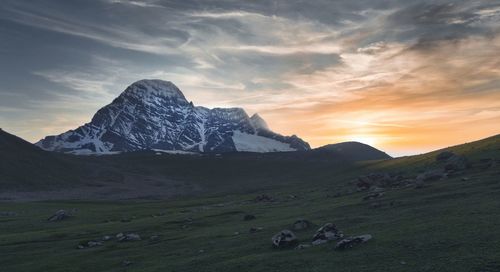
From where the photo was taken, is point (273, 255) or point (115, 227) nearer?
point (273, 255)

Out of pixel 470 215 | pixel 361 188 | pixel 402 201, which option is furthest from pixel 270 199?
pixel 470 215

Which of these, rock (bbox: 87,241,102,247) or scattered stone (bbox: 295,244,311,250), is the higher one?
scattered stone (bbox: 295,244,311,250)

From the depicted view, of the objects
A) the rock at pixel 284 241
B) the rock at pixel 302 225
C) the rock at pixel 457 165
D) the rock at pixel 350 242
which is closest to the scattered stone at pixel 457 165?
the rock at pixel 457 165

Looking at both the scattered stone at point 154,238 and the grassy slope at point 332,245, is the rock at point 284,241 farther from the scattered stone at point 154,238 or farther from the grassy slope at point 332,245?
the scattered stone at point 154,238

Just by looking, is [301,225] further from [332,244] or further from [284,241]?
[332,244]

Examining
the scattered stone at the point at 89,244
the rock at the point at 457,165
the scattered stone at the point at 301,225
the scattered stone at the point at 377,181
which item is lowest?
the scattered stone at the point at 89,244

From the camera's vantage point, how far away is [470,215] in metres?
45.5

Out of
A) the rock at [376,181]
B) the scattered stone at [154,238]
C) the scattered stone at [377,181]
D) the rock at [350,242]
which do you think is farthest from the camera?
the rock at [376,181]

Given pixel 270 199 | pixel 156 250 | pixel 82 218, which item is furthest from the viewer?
pixel 270 199

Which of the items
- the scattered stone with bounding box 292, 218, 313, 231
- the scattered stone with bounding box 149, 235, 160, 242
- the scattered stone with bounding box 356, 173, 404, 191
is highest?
the scattered stone with bounding box 356, 173, 404, 191

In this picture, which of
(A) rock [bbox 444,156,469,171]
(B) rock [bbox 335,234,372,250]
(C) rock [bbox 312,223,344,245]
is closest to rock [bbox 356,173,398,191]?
(A) rock [bbox 444,156,469,171]

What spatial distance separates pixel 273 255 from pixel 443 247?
599 inches

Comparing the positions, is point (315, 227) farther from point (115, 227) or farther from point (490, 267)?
point (115, 227)

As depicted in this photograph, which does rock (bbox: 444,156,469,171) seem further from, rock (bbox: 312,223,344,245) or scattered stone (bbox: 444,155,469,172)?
rock (bbox: 312,223,344,245)
